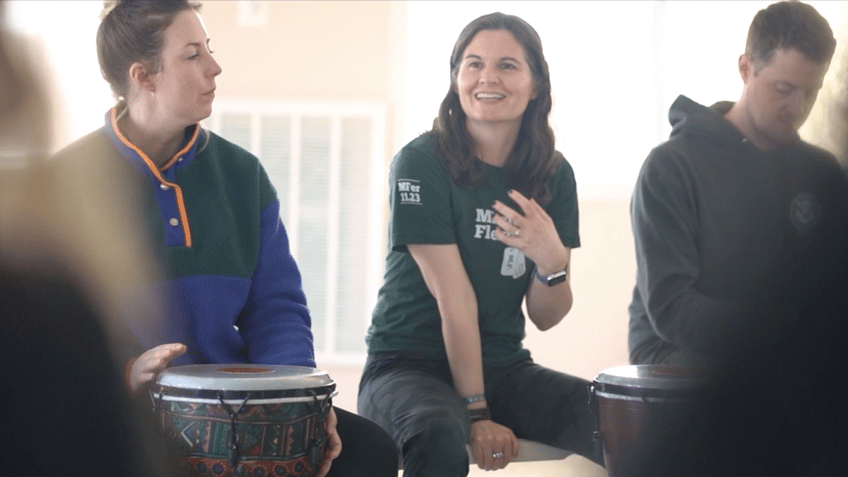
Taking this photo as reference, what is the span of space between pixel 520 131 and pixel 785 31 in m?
0.88

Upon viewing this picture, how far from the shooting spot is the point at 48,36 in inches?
25.5

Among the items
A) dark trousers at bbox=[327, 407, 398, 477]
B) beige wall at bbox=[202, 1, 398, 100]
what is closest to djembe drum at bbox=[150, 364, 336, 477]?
dark trousers at bbox=[327, 407, 398, 477]

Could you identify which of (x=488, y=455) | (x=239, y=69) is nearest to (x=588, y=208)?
(x=239, y=69)

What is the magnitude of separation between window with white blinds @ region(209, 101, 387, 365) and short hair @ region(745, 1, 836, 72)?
3.14 meters

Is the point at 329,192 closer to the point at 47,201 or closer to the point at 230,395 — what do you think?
the point at 230,395

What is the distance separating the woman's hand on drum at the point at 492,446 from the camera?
1.73 meters

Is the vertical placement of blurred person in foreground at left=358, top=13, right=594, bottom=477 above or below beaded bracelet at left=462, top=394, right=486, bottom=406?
above

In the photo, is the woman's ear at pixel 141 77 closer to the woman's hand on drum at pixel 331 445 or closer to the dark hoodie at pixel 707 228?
the woman's hand on drum at pixel 331 445

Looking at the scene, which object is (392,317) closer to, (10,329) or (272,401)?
(272,401)

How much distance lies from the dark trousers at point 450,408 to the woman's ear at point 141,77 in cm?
73

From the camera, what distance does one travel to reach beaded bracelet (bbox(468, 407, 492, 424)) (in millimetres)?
1795

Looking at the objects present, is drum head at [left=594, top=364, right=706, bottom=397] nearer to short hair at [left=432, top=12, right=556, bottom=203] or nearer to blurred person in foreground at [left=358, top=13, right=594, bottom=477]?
blurred person in foreground at [left=358, top=13, right=594, bottom=477]

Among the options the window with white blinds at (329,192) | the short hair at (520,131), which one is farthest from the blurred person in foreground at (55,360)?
the window with white blinds at (329,192)

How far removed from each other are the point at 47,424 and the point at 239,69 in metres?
3.67
